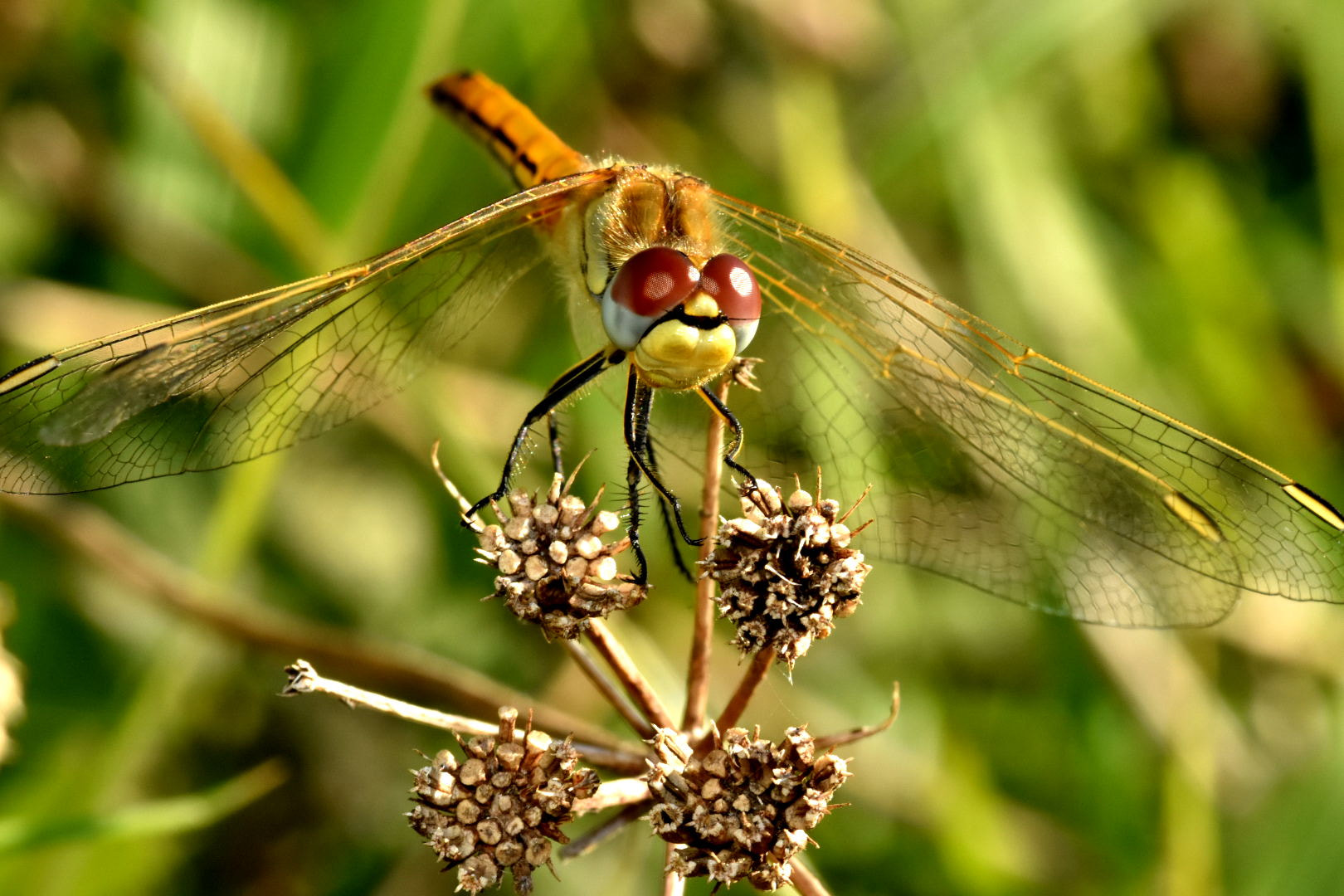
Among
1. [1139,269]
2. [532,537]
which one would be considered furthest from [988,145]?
[532,537]

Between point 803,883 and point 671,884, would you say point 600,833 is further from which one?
point 803,883

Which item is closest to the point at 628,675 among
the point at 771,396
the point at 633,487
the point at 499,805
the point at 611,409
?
the point at 499,805

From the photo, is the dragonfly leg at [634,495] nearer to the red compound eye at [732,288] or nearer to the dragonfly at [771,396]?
the dragonfly at [771,396]

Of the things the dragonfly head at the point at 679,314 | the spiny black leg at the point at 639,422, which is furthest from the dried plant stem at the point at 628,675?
the dragonfly head at the point at 679,314

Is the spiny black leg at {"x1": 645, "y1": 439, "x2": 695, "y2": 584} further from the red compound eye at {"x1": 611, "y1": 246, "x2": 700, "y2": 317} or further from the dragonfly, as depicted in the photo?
the red compound eye at {"x1": 611, "y1": 246, "x2": 700, "y2": 317}

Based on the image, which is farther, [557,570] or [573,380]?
[573,380]

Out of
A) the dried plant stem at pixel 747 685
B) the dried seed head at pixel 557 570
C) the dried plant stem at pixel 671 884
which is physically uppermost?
the dried seed head at pixel 557 570

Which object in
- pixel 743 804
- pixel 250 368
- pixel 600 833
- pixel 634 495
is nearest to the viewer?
pixel 743 804
